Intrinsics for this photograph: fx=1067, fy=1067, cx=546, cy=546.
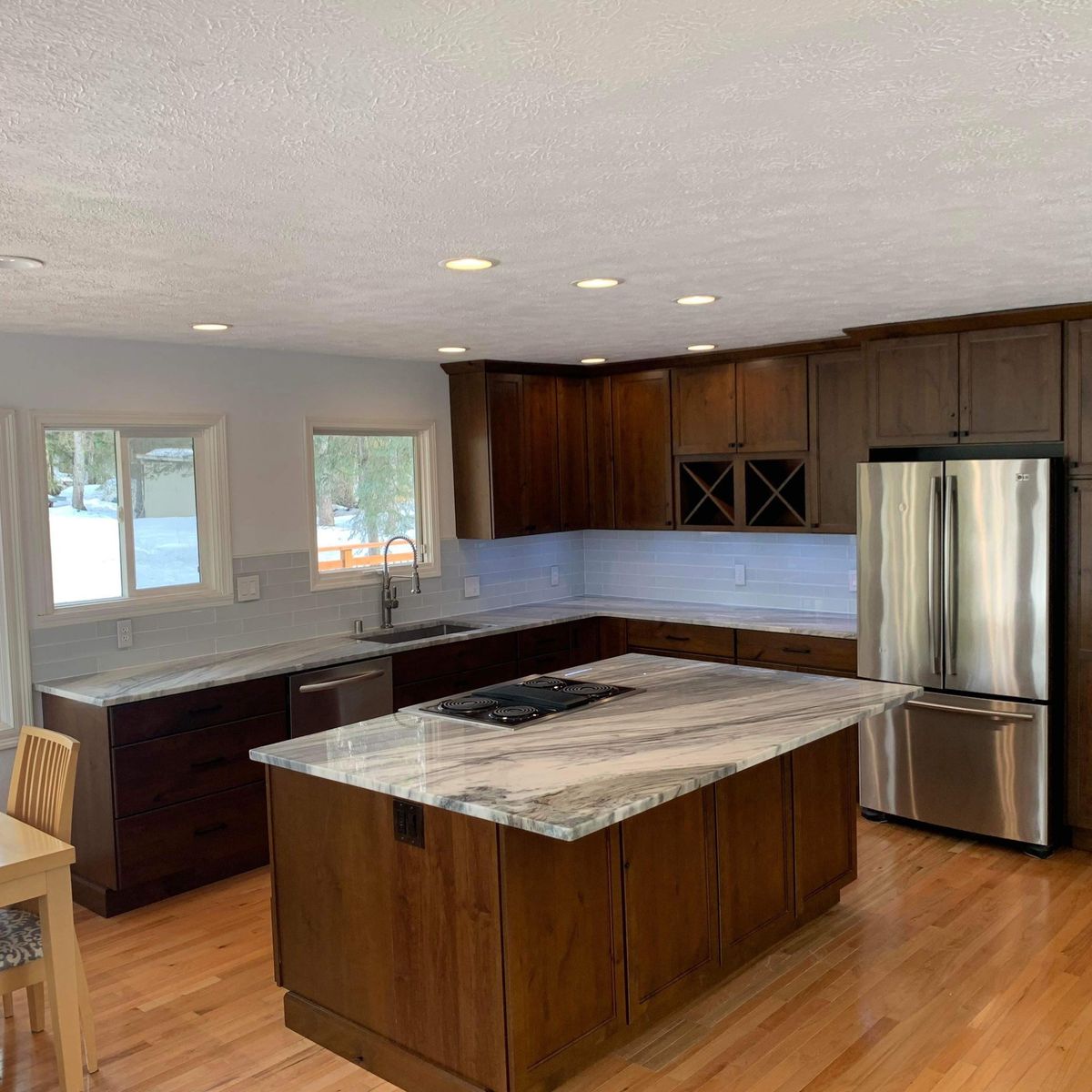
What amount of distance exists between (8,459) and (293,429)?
135cm

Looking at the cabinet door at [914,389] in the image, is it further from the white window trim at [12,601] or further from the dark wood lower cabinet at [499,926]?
the white window trim at [12,601]

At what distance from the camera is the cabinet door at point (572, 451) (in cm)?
625

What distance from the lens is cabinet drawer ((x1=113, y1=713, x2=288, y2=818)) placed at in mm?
A: 4105

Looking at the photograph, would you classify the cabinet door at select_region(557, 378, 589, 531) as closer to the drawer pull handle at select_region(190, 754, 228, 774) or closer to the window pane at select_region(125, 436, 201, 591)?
the window pane at select_region(125, 436, 201, 591)

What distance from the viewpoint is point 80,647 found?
4465 mm

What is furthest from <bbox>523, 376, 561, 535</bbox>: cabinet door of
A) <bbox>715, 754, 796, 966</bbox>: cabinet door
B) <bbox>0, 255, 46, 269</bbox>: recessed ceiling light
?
<bbox>0, 255, 46, 269</bbox>: recessed ceiling light

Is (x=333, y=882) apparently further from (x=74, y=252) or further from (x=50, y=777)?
(x=74, y=252)

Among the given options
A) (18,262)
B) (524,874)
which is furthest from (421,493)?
(524,874)

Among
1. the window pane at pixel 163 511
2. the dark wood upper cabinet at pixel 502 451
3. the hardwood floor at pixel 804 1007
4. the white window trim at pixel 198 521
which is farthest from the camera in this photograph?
the dark wood upper cabinet at pixel 502 451

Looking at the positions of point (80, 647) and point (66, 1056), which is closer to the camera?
point (66, 1056)

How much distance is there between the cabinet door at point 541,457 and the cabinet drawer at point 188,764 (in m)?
2.08

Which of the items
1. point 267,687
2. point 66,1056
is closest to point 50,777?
point 66,1056

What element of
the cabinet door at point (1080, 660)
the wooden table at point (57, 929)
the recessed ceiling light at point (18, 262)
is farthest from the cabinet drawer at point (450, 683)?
the recessed ceiling light at point (18, 262)

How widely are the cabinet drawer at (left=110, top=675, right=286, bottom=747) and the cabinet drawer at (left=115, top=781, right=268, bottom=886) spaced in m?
0.31
